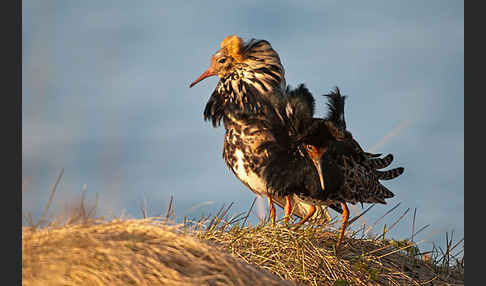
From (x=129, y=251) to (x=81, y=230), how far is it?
441 mm

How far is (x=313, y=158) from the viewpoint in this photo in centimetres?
625

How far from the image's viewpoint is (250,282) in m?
3.91

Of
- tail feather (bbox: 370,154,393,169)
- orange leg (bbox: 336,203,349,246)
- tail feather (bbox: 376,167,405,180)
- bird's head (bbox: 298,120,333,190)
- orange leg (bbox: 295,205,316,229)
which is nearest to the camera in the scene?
bird's head (bbox: 298,120,333,190)

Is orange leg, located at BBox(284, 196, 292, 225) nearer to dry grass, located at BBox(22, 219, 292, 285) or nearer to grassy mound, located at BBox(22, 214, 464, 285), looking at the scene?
grassy mound, located at BBox(22, 214, 464, 285)

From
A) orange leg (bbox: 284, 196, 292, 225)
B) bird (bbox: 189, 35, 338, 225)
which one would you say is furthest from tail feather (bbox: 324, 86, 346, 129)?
orange leg (bbox: 284, 196, 292, 225)

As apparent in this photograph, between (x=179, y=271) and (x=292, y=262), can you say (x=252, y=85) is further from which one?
(x=179, y=271)

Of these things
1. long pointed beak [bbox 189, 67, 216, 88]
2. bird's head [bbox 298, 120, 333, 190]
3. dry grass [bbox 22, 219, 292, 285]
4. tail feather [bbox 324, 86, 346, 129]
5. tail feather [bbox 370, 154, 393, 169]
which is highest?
long pointed beak [bbox 189, 67, 216, 88]

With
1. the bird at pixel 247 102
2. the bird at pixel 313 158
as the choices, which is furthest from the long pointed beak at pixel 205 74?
the bird at pixel 313 158

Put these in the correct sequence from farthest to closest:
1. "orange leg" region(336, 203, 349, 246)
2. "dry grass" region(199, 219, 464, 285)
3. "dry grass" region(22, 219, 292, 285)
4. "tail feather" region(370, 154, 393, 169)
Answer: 1. "tail feather" region(370, 154, 393, 169)
2. "orange leg" region(336, 203, 349, 246)
3. "dry grass" region(199, 219, 464, 285)
4. "dry grass" region(22, 219, 292, 285)

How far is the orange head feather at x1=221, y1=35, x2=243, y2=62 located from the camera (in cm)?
738

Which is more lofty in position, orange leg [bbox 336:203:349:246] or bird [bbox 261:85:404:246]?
bird [bbox 261:85:404:246]

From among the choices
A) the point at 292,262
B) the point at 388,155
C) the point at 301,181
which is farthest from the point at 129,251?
the point at 388,155

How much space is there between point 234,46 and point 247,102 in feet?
2.71

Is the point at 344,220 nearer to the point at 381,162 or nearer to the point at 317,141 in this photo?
the point at 381,162
